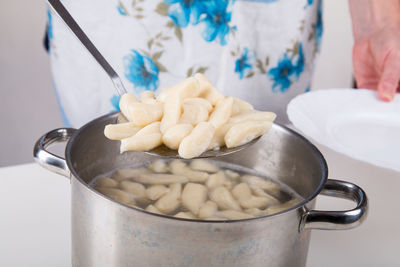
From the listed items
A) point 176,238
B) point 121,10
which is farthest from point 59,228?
point 121,10

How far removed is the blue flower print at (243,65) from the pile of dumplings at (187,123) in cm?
30

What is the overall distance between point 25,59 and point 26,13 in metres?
→ 0.15

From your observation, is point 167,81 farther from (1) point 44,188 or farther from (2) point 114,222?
(2) point 114,222

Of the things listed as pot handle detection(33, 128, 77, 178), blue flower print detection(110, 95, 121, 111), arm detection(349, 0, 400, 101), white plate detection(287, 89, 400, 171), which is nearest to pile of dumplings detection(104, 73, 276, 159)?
pot handle detection(33, 128, 77, 178)

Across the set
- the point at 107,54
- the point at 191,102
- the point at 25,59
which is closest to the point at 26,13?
A: the point at 25,59

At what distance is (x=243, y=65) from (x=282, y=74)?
0.27 feet

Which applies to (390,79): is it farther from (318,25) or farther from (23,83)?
(23,83)

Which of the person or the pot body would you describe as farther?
the person

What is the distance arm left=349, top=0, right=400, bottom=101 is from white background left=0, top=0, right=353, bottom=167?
105 centimetres

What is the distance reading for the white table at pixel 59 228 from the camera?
535 millimetres

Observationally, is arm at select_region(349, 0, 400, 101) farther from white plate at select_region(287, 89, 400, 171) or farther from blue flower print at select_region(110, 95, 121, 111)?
blue flower print at select_region(110, 95, 121, 111)

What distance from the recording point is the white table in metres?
Answer: 0.54

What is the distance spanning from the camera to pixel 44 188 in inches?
25.0

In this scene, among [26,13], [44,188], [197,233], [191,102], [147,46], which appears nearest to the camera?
[197,233]
